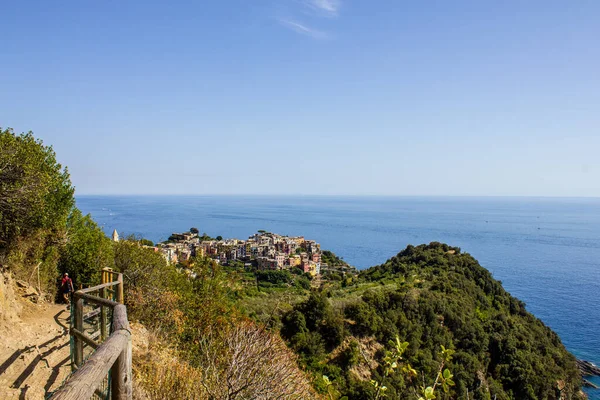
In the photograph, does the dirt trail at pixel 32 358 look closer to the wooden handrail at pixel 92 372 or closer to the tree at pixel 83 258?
the tree at pixel 83 258

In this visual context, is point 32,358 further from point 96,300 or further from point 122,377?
point 122,377

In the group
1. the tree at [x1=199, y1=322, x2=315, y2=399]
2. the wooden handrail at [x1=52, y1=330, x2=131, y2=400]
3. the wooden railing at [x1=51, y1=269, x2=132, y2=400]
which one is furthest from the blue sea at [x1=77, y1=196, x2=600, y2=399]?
the wooden handrail at [x1=52, y1=330, x2=131, y2=400]

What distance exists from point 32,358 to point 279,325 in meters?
15.1

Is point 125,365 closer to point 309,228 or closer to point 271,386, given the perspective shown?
point 271,386

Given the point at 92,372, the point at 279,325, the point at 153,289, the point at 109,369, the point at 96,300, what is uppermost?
the point at 92,372

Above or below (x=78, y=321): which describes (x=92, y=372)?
above

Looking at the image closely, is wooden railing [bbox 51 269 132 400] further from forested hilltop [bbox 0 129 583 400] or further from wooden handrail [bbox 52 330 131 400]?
forested hilltop [bbox 0 129 583 400]

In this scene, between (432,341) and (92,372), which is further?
(432,341)

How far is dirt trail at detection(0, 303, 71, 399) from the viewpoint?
220 inches

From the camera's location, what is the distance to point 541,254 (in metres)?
69.9

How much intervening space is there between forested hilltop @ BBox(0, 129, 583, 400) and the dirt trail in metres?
1.30

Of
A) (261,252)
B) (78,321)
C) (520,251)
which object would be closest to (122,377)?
(78,321)

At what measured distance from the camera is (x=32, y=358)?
22.1 feet

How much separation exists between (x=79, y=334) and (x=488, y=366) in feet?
89.5
